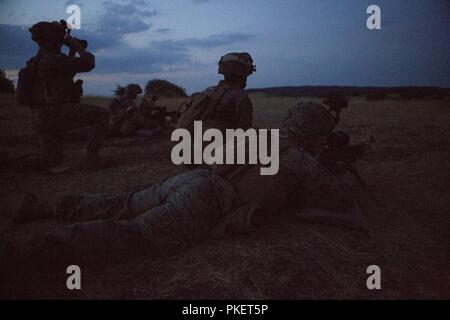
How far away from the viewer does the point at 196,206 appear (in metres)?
3.34

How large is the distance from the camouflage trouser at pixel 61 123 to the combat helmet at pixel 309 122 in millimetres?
4545

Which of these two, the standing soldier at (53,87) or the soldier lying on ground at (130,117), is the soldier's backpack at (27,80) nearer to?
the standing soldier at (53,87)

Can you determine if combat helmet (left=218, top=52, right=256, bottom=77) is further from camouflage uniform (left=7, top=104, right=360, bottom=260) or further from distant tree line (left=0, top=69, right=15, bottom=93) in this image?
distant tree line (left=0, top=69, right=15, bottom=93)

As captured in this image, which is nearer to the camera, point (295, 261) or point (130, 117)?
point (295, 261)

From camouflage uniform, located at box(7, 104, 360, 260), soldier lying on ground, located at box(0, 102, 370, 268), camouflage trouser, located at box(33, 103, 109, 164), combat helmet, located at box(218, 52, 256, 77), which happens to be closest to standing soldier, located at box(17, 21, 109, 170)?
camouflage trouser, located at box(33, 103, 109, 164)

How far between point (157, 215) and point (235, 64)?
3.08 m

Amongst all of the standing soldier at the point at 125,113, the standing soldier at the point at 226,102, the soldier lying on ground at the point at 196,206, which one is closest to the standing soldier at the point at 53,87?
the standing soldier at the point at 226,102

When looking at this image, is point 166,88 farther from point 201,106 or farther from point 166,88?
point 201,106

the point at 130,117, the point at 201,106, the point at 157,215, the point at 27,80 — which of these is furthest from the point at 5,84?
the point at 157,215

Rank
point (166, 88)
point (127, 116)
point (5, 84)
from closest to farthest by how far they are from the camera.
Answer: point (127, 116), point (5, 84), point (166, 88)

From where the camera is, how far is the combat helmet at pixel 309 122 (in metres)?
3.88

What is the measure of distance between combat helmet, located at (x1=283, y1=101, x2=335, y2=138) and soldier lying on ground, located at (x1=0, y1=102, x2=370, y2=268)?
0.01 m

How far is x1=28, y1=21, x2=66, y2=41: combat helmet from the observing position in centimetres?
657
